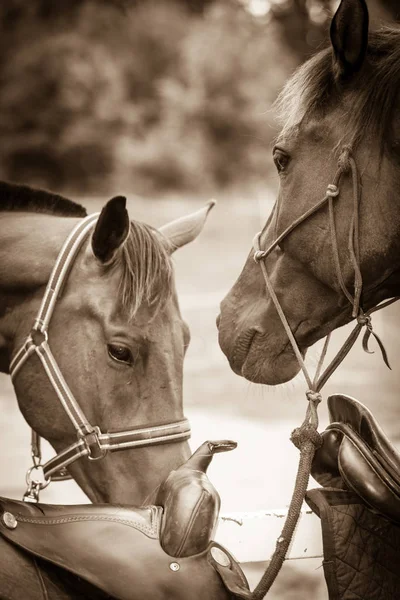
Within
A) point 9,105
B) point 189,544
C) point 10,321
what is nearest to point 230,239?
point 9,105

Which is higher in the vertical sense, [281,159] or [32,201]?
[32,201]

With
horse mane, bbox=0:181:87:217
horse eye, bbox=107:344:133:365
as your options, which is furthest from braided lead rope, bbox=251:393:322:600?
horse mane, bbox=0:181:87:217

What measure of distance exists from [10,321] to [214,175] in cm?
628

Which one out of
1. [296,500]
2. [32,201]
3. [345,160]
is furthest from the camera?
[32,201]

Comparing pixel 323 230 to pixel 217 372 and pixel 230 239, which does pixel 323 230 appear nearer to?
pixel 217 372

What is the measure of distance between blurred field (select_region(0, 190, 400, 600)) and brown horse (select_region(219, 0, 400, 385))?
2206 millimetres

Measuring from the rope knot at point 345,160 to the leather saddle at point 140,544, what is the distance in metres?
0.81

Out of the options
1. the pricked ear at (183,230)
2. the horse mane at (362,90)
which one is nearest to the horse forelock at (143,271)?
the pricked ear at (183,230)

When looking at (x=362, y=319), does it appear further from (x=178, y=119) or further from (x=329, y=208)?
(x=178, y=119)

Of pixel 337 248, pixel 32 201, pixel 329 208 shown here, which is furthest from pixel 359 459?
pixel 32 201

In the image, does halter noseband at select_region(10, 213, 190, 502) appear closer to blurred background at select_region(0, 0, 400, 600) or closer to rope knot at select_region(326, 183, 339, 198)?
rope knot at select_region(326, 183, 339, 198)

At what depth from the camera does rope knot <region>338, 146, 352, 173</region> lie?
164 cm

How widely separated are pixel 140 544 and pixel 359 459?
558mm

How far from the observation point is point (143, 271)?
6.43 feet
